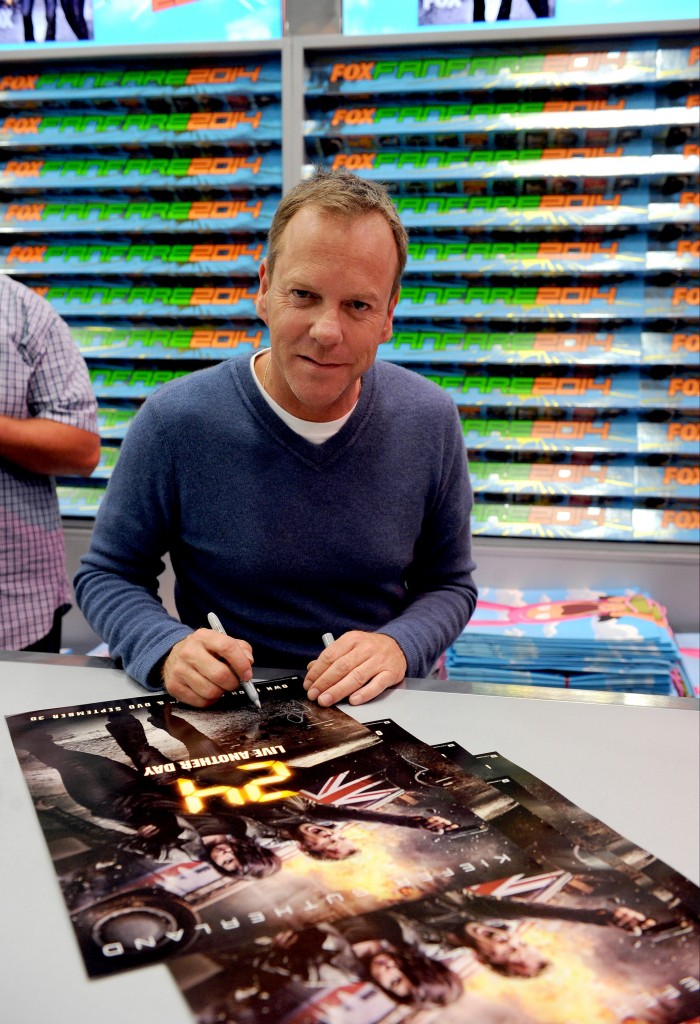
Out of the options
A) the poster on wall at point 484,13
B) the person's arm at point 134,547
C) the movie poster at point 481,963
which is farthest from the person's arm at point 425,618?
the poster on wall at point 484,13

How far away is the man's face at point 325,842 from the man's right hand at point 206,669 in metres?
0.33

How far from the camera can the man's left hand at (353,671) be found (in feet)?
3.83

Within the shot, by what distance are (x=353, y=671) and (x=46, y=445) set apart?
100 cm

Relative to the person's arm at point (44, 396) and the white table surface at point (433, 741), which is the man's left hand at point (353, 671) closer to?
the white table surface at point (433, 741)

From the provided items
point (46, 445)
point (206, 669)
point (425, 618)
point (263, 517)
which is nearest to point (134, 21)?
point (46, 445)

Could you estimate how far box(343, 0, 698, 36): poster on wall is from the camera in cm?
245

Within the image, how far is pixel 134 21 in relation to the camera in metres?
2.67

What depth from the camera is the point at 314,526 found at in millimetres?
1462

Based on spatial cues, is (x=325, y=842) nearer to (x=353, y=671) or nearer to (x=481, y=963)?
(x=481, y=963)

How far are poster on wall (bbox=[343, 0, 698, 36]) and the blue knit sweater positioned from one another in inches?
60.4

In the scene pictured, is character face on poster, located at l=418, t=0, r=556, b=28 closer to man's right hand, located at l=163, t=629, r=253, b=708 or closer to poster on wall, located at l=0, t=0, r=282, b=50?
poster on wall, located at l=0, t=0, r=282, b=50

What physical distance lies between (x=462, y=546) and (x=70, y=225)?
1.86 metres

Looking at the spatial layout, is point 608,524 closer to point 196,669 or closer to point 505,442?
point 505,442

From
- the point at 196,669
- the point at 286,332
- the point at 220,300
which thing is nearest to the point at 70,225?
the point at 220,300
